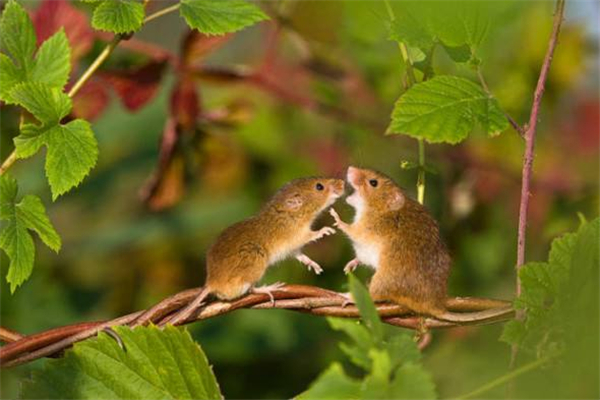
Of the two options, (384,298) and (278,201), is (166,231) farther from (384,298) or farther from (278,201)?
(384,298)

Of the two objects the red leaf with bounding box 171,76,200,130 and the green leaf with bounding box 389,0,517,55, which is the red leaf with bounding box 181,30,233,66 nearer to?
the red leaf with bounding box 171,76,200,130

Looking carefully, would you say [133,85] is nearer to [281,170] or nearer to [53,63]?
[53,63]

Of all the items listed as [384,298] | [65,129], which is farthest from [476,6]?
[65,129]

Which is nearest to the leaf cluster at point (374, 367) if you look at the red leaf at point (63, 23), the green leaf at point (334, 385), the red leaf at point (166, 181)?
the green leaf at point (334, 385)

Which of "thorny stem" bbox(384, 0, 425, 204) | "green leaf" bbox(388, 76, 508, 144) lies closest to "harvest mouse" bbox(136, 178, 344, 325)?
"thorny stem" bbox(384, 0, 425, 204)

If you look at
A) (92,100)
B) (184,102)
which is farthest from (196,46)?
(92,100)

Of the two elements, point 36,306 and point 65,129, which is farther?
point 36,306

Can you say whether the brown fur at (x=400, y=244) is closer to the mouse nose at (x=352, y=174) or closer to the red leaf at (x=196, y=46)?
→ the mouse nose at (x=352, y=174)
